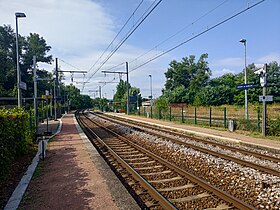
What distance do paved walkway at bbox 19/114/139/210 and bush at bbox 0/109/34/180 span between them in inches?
34.1

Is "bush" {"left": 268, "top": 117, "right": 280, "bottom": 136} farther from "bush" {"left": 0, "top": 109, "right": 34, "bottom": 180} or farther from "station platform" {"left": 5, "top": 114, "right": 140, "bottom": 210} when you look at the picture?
"bush" {"left": 0, "top": 109, "right": 34, "bottom": 180}

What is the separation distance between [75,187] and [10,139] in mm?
3078

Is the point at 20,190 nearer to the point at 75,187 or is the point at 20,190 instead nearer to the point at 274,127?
the point at 75,187

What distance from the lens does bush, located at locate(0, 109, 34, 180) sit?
639 centimetres

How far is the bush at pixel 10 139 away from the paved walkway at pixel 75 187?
87cm

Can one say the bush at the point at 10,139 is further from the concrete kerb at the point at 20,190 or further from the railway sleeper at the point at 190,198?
the railway sleeper at the point at 190,198

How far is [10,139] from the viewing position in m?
8.01

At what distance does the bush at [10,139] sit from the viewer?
639 cm

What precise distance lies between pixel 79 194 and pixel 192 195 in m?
2.54

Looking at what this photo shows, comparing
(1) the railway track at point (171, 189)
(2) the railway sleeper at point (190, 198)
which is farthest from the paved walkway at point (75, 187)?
(2) the railway sleeper at point (190, 198)

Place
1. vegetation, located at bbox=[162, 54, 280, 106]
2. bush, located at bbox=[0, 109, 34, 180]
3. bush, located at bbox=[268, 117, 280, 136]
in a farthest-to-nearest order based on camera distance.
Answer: vegetation, located at bbox=[162, 54, 280, 106] < bush, located at bbox=[268, 117, 280, 136] < bush, located at bbox=[0, 109, 34, 180]

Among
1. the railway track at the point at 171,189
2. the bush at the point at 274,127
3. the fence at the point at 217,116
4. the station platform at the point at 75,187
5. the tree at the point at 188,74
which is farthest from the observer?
the tree at the point at 188,74

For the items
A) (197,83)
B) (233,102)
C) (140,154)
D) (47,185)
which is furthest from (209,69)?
(47,185)

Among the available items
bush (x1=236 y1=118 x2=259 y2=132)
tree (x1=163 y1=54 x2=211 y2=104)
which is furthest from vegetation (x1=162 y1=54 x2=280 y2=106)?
bush (x1=236 y1=118 x2=259 y2=132)
